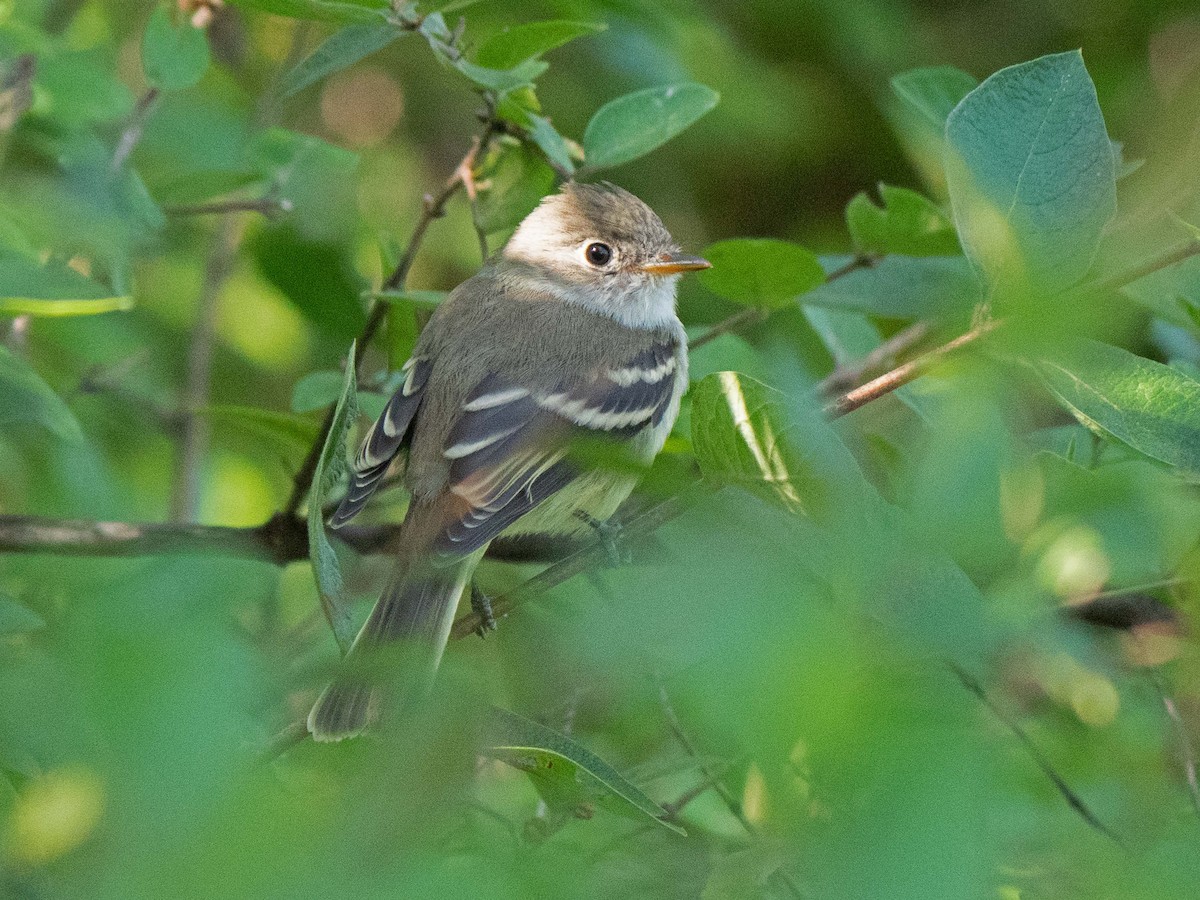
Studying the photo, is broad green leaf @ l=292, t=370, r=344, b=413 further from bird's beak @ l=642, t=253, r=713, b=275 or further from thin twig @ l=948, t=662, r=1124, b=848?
thin twig @ l=948, t=662, r=1124, b=848

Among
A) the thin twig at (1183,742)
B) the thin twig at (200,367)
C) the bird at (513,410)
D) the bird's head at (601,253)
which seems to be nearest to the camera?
the thin twig at (1183,742)

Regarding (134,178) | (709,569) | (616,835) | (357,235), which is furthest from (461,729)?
(357,235)

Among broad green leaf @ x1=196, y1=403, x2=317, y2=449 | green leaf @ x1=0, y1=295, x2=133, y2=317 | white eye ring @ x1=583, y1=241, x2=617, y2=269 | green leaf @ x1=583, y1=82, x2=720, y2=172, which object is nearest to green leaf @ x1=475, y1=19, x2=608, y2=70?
green leaf @ x1=583, y1=82, x2=720, y2=172

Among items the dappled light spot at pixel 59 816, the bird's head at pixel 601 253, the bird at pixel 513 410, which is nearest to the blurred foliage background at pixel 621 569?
the dappled light spot at pixel 59 816

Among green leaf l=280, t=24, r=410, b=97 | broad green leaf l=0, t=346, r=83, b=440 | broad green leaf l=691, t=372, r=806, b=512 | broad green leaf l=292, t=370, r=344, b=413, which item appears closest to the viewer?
broad green leaf l=691, t=372, r=806, b=512

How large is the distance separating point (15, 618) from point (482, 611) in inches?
30.5

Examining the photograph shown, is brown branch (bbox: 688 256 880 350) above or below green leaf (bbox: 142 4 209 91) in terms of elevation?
below

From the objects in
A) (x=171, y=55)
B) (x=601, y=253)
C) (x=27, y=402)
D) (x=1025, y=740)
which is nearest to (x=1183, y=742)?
(x=1025, y=740)

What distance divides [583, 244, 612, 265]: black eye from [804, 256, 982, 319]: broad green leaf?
2.93ft

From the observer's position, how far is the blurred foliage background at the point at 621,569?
2.62 ft

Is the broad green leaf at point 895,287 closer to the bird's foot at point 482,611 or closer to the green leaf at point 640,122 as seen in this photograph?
the green leaf at point 640,122

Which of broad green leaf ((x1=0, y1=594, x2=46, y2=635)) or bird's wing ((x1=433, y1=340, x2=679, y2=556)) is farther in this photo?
bird's wing ((x1=433, y1=340, x2=679, y2=556))

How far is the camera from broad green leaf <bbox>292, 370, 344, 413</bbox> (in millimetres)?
2846

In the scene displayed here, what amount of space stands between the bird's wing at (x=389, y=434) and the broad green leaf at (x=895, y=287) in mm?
890
